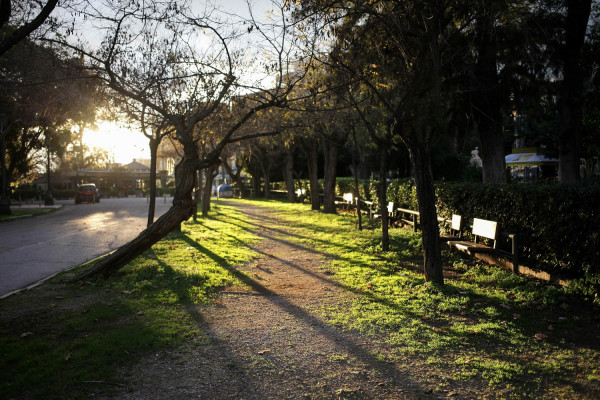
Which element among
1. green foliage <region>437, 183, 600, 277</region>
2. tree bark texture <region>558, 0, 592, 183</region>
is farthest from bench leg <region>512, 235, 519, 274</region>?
tree bark texture <region>558, 0, 592, 183</region>

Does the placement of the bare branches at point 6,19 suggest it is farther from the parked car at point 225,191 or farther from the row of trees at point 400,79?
the parked car at point 225,191

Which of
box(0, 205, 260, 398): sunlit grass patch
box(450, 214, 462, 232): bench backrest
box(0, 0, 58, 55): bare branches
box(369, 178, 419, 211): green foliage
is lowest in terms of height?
box(0, 205, 260, 398): sunlit grass patch

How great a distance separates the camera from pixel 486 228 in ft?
28.8

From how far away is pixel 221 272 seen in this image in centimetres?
895

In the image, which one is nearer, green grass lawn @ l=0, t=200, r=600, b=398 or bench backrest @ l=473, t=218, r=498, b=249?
green grass lawn @ l=0, t=200, r=600, b=398

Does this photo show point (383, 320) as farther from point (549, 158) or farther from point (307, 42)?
point (549, 158)

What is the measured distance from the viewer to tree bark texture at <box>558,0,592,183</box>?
12039 mm

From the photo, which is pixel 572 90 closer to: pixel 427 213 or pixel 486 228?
pixel 486 228

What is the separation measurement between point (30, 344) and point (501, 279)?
6.78 meters

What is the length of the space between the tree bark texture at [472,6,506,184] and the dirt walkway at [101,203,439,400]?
903 cm

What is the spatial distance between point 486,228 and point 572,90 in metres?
6.04

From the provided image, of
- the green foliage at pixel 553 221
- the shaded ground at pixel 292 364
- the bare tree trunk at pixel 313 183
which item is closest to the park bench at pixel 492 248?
the green foliage at pixel 553 221

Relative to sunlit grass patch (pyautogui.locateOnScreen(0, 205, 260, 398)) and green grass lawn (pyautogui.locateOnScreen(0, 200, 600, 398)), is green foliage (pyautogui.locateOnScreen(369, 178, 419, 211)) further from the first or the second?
sunlit grass patch (pyautogui.locateOnScreen(0, 205, 260, 398))

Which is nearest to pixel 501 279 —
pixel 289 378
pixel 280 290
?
pixel 280 290
